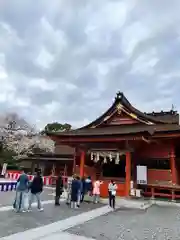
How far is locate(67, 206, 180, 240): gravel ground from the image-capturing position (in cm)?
880

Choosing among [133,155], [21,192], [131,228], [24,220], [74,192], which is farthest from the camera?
[133,155]

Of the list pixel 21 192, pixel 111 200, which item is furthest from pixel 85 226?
pixel 111 200

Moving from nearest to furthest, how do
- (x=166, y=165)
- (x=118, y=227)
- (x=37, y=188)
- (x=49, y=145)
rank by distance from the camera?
(x=118, y=227) < (x=37, y=188) < (x=166, y=165) < (x=49, y=145)

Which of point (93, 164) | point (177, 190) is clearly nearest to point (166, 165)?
point (177, 190)

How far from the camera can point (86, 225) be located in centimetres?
1026

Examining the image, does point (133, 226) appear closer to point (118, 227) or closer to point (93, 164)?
point (118, 227)

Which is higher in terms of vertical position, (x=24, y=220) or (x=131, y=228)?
(x=24, y=220)

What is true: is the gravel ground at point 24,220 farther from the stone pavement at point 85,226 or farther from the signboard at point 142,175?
the signboard at point 142,175

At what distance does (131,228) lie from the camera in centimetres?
1009

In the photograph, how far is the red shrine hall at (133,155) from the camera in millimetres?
19188

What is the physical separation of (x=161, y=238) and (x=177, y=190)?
35.8ft

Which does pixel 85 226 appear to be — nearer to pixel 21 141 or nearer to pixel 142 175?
pixel 142 175

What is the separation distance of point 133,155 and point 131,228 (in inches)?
438

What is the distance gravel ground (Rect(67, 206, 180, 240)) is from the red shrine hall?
21.1 ft
